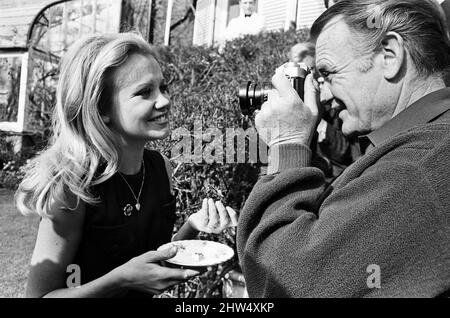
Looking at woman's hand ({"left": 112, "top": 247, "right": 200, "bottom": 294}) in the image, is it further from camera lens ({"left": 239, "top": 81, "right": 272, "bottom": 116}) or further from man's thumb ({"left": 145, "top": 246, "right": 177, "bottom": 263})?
camera lens ({"left": 239, "top": 81, "right": 272, "bottom": 116})

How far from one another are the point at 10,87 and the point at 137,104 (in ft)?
10.7

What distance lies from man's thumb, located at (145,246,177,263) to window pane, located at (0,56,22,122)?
3.12 meters

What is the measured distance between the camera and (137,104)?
1820 millimetres

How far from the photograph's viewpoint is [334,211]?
1047mm

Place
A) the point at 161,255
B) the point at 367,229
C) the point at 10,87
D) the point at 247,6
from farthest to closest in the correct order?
1. the point at 247,6
2. the point at 10,87
3. the point at 161,255
4. the point at 367,229

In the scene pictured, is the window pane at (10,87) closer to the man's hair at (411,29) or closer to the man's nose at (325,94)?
the man's nose at (325,94)

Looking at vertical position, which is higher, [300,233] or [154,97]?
[154,97]

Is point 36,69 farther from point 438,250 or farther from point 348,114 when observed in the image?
point 438,250

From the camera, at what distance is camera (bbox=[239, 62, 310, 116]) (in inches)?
57.4

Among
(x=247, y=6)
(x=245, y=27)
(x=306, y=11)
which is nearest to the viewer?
(x=245, y=27)

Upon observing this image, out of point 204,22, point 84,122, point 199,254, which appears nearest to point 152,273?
point 199,254

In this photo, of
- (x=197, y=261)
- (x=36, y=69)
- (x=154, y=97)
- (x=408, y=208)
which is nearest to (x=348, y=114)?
(x=408, y=208)

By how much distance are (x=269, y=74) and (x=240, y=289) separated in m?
1.80

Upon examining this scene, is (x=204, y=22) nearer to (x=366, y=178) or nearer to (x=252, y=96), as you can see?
(x=252, y=96)
